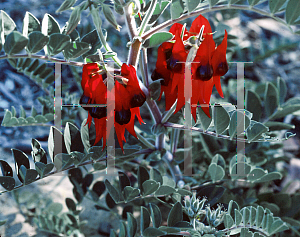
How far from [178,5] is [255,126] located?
15.8 inches

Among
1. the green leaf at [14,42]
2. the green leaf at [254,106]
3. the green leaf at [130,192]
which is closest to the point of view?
the green leaf at [14,42]

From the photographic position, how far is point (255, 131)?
0.95 m

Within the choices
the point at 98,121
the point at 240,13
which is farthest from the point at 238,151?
the point at 240,13

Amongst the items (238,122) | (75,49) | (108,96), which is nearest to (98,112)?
(108,96)

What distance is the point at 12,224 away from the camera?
4.51ft

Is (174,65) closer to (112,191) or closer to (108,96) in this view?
(108,96)

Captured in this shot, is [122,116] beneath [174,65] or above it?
beneath

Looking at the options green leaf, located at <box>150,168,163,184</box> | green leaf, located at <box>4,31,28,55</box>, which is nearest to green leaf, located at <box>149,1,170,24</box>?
green leaf, located at <box>4,31,28,55</box>

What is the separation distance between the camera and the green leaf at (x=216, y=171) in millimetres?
1165

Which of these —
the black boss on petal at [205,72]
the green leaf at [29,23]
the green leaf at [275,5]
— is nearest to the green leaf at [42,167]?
the green leaf at [29,23]

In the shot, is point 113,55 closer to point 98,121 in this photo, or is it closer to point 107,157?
point 98,121

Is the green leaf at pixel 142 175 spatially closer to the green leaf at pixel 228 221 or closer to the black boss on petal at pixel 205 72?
the green leaf at pixel 228 221

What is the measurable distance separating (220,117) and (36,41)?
1.80 ft

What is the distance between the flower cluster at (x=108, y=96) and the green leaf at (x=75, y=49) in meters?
0.06
